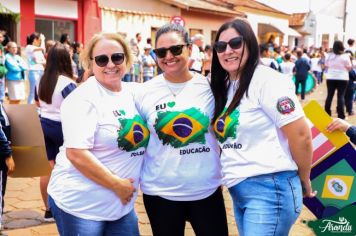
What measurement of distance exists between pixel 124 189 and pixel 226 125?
0.61 meters

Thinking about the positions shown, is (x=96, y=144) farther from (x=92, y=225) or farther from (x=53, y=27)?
(x=53, y=27)

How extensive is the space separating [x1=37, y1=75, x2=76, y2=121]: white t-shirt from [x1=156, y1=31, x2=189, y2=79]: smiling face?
5.89 ft

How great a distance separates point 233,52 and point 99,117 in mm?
758

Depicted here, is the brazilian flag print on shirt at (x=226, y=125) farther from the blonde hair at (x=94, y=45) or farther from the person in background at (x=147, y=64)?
the person in background at (x=147, y=64)

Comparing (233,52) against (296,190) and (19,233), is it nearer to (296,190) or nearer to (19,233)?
(296,190)

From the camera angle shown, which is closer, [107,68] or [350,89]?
[107,68]

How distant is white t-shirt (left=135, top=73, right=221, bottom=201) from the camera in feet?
8.54

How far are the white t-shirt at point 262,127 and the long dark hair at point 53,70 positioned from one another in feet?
7.67

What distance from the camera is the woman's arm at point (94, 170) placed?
2361 millimetres

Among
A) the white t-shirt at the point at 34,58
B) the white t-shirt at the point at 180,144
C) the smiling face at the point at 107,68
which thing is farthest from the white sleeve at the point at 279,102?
the white t-shirt at the point at 34,58

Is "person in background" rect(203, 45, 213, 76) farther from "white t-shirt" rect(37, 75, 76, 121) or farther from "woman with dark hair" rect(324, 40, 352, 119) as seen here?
"white t-shirt" rect(37, 75, 76, 121)

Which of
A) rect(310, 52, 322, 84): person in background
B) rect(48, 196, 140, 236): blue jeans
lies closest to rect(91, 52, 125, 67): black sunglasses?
rect(48, 196, 140, 236): blue jeans

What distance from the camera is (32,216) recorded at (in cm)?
480

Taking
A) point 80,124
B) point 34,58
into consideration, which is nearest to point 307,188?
point 80,124
